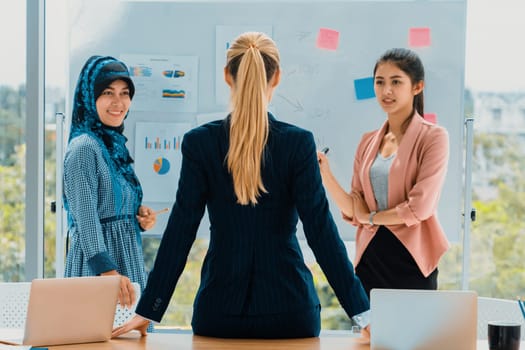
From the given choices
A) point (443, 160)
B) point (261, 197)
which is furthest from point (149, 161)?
point (261, 197)

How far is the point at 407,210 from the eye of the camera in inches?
136

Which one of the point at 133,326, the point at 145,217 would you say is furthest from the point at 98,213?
the point at 133,326

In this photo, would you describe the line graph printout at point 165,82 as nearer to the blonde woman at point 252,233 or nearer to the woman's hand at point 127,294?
the woman's hand at point 127,294

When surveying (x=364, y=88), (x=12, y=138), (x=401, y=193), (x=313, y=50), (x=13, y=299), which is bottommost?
(x=13, y=299)

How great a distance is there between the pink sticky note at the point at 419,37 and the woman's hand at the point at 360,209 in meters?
0.83

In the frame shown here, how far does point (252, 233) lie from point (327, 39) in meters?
1.81

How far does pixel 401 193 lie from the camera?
3.56m

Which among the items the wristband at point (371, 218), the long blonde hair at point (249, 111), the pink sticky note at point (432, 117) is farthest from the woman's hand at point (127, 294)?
the pink sticky note at point (432, 117)

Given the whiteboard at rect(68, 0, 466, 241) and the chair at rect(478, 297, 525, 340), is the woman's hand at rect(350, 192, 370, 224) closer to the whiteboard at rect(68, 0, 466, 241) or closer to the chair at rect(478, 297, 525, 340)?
the whiteboard at rect(68, 0, 466, 241)

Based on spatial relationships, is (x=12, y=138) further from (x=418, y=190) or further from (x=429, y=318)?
(x=429, y=318)

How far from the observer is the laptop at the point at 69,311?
2242 millimetres

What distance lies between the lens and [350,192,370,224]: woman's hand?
3.62 meters

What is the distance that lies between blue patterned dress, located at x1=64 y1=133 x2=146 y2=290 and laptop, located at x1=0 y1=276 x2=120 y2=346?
41.9 inches

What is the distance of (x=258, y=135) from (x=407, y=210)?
123 centimetres
